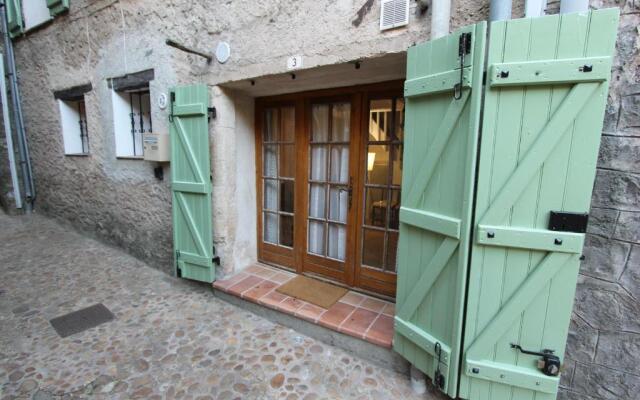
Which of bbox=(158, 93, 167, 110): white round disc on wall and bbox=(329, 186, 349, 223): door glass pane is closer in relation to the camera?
bbox=(329, 186, 349, 223): door glass pane

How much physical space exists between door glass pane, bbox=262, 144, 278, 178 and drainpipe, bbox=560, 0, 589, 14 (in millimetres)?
2425

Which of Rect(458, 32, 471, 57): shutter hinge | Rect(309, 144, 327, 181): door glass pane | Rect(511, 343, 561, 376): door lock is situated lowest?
Rect(511, 343, 561, 376): door lock

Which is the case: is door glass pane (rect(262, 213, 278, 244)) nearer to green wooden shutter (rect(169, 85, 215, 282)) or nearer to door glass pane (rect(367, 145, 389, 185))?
green wooden shutter (rect(169, 85, 215, 282))

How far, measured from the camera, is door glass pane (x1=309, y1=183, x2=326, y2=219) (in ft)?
9.80

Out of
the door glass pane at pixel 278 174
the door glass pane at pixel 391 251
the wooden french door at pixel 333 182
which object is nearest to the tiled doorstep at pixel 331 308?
the wooden french door at pixel 333 182

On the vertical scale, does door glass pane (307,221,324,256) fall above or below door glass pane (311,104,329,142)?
below

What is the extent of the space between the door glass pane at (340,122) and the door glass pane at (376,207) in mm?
550

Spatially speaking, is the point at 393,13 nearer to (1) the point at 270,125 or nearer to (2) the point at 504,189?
(2) the point at 504,189

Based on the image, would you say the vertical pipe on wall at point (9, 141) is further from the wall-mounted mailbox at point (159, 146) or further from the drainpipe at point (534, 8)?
the drainpipe at point (534, 8)

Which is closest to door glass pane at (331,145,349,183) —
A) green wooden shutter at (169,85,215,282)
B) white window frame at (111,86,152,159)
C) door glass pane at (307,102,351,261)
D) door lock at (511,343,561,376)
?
door glass pane at (307,102,351,261)

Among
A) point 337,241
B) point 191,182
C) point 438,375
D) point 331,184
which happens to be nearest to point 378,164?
point 331,184

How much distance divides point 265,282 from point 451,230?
2.03 meters

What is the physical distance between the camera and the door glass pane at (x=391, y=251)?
263 cm

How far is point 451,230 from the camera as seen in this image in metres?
1.62
